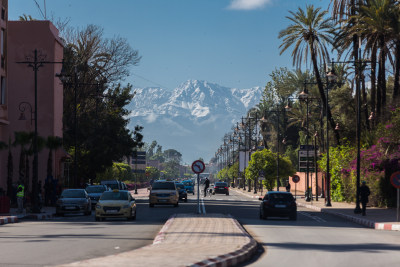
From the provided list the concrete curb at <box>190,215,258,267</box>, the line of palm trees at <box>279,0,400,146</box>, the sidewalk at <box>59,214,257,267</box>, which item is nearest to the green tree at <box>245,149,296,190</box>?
the line of palm trees at <box>279,0,400,146</box>

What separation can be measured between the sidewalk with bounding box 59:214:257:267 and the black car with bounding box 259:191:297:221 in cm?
990

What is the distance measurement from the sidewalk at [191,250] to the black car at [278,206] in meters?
9.90

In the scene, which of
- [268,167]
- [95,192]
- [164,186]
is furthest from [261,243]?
[268,167]

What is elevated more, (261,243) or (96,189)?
(96,189)

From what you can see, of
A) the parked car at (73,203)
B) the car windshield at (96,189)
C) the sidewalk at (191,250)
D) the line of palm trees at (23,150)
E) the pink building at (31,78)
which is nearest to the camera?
the sidewalk at (191,250)

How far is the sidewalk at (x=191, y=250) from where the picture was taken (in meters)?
14.0

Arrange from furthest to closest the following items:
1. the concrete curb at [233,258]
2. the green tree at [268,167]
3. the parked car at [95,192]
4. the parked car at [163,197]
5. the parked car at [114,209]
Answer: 1. the green tree at [268,167]
2. the parked car at [163,197]
3. the parked car at [95,192]
4. the parked car at [114,209]
5. the concrete curb at [233,258]

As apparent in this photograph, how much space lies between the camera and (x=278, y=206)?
35375 millimetres

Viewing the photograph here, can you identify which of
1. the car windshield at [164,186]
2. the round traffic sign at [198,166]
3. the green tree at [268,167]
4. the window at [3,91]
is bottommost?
the car windshield at [164,186]

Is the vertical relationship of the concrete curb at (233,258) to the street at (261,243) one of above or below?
above

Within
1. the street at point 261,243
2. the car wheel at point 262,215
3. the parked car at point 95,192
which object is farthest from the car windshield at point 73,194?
the street at point 261,243

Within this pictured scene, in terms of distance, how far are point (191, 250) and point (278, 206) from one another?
19145mm

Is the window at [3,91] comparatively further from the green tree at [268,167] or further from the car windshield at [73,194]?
the green tree at [268,167]

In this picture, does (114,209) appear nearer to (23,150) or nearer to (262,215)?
(262,215)
